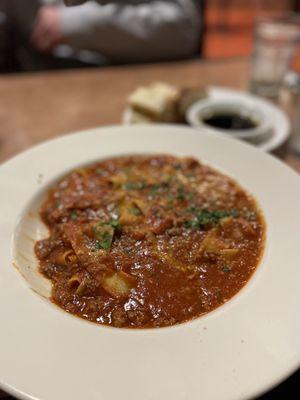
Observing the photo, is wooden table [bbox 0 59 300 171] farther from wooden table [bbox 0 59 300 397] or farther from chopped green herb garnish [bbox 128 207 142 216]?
chopped green herb garnish [bbox 128 207 142 216]

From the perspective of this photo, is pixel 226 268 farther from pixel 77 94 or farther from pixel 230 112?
pixel 77 94

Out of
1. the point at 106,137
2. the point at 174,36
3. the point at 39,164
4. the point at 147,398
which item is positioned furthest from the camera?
the point at 174,36

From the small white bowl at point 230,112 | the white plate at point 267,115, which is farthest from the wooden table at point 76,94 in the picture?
the small white bowl at point 230,112

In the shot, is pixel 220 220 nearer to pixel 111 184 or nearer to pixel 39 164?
pixel 111 184

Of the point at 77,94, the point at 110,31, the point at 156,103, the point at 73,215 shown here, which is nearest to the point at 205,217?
the point at 73,215

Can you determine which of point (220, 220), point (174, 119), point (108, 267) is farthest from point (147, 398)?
point (174, 119)

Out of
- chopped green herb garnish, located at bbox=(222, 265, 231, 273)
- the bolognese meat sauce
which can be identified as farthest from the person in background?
chopped green herb garnish, located at bbox=(222, 265, 231, 273)

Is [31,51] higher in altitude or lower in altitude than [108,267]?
lower
